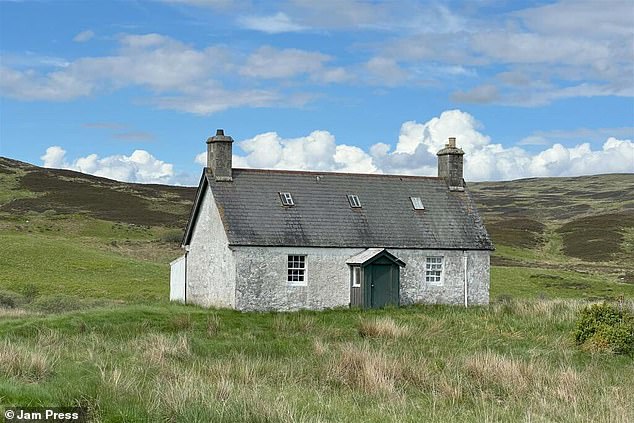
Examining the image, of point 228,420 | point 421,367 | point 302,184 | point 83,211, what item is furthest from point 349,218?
point 83,211

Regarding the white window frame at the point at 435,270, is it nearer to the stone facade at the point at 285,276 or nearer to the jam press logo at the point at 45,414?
the stone facade at the point at 285,276

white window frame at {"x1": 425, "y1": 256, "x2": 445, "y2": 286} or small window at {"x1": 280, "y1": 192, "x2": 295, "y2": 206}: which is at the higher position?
small window at {"x1": 280, "y1": 192, "x2": 295, "y2": 206}

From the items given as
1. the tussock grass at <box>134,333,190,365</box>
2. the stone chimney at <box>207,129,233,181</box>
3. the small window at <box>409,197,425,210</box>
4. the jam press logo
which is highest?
the stone chimney at <box>207,129,233,181</box>

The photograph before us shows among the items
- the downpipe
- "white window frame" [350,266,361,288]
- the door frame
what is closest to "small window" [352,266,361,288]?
"white window frame" [350,266,361,288]

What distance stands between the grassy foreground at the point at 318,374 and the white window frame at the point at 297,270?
8.29m

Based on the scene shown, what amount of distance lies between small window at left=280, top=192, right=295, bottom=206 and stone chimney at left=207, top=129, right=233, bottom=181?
2.46 metres

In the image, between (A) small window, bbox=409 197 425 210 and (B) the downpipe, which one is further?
(A) small window, bbox=409 197 425 210

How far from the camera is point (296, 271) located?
34.1m

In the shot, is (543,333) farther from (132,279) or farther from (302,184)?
(132,279)

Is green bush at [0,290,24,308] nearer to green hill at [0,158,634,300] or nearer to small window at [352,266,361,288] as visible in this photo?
green hill at [0,158,634,300]

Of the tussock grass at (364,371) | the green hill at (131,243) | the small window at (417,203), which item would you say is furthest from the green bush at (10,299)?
the tussock grass at (364,371)

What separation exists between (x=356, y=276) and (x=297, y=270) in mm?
2636

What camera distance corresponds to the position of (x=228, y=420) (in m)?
10.1

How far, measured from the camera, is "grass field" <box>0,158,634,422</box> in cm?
1128
